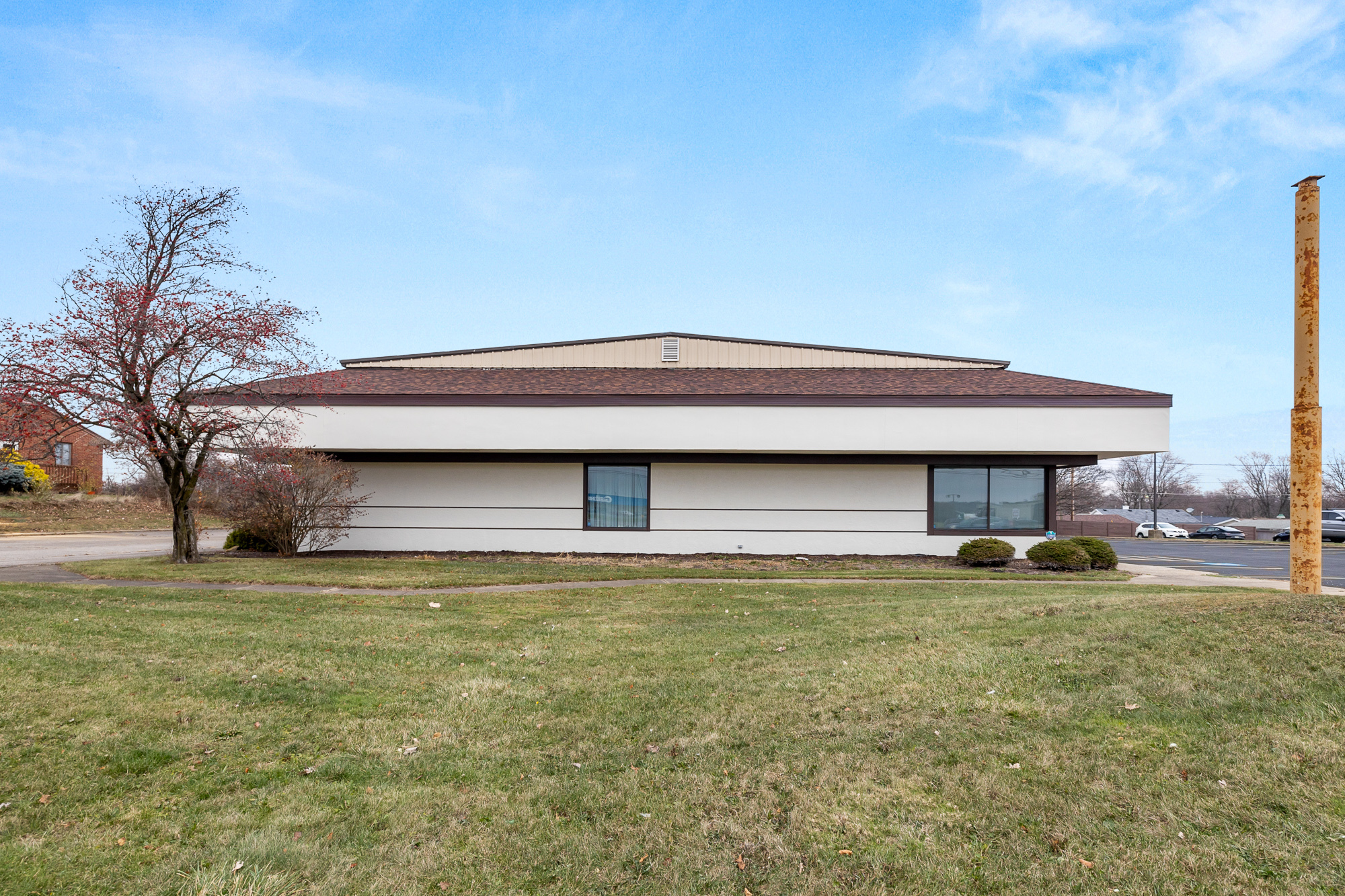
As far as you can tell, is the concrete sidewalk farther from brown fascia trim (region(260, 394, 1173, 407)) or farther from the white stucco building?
brown fascia trim (region(260, 394, 1173, 407))

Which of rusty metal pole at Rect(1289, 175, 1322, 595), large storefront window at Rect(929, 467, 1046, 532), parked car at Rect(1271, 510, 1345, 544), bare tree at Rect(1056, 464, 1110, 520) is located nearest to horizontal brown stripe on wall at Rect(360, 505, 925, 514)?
large storefront window at Rect(929, 467, 1046, 532)

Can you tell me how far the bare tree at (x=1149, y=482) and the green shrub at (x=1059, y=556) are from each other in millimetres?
93484

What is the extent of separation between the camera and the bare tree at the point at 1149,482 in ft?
335

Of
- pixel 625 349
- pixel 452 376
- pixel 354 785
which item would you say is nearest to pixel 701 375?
pixel 625 349

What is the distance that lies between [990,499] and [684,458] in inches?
341

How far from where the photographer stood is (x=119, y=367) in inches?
606

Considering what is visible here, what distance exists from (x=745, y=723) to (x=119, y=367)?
51.5ft

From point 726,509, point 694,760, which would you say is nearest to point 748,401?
point 726,509

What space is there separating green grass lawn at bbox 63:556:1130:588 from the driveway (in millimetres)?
2319

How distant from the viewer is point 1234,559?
26984 mm

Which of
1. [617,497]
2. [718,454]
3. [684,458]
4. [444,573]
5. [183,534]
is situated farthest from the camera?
[617,497]

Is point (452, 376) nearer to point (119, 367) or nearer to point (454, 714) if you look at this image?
point (119, 367)

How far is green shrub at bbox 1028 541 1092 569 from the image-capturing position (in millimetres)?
18453

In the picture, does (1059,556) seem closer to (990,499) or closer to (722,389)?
(990,499)
